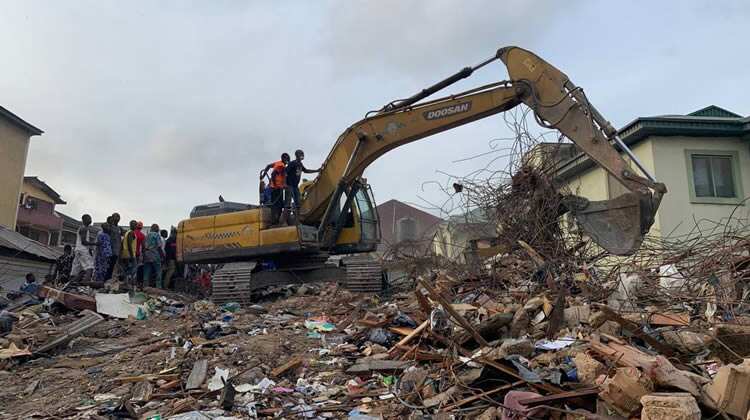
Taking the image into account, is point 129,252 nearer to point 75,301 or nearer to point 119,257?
point 119,257

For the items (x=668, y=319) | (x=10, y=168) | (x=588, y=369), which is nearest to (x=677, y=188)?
(x=668, y=319)

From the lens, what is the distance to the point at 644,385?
299cm

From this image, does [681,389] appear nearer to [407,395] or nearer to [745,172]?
[407,395]

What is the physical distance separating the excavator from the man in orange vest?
0.14 meters

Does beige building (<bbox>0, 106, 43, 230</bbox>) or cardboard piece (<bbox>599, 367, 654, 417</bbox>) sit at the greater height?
beige building (<bbox>0, 106, 43, 230</bbox>)

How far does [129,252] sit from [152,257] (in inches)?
19.3

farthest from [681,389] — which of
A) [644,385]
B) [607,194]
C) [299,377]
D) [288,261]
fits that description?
[607,194]

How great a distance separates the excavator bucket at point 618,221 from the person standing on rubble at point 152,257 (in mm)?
8607

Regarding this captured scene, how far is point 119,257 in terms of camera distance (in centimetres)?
1077

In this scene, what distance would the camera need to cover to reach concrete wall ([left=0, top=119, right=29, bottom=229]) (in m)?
23.0

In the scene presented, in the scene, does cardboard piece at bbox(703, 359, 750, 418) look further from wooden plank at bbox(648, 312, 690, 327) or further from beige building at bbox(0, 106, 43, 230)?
beige building at bbox(0, 106, 43, 230)

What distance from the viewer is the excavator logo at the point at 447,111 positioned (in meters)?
7.71

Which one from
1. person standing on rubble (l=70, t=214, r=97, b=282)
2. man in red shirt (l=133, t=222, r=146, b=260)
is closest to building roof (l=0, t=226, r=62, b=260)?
person standing on rubble (l=70, t=214, r=97, b=282)

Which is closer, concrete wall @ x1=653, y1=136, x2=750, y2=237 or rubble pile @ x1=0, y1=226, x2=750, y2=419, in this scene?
rubble pile @ x1=0, y1=226, x2=750, y2=419
